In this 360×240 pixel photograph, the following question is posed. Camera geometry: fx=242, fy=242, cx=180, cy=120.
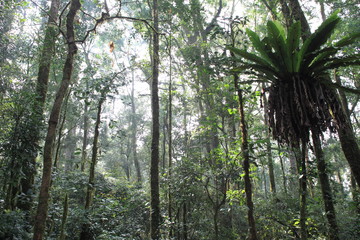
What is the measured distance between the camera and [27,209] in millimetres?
5508

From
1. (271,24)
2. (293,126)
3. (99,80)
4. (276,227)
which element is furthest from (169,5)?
(276,227)

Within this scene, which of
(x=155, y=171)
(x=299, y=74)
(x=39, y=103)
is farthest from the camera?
(x=155, y=171)

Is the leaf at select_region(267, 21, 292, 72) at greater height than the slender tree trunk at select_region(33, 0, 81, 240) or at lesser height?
greater

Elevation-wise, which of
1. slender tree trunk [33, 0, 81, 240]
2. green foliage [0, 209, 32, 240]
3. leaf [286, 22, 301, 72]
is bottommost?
green foliage [0, 209, 32, 240]

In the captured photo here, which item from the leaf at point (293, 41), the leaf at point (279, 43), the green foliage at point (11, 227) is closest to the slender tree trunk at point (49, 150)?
the green foliage at point (11, 227)

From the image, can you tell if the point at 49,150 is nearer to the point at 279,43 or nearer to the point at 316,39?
the point at 279,43

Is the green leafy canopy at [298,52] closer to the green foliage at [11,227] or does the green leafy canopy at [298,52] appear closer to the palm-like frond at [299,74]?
the palm-like frond at [299,74]

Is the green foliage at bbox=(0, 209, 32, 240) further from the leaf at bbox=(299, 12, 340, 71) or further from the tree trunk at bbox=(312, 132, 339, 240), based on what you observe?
the leaf at bbox=(299, 12, 340, 71)

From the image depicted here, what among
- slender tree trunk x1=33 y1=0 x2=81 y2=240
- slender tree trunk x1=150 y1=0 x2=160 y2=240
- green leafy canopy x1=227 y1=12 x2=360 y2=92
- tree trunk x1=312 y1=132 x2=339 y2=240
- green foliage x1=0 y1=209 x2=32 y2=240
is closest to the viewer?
slender tree trunk x1=33 y1=0 x2=81 y2=240

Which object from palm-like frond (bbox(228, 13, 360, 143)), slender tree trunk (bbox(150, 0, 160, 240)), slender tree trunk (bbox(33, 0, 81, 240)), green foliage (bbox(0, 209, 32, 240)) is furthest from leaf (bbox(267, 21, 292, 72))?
green foliage (bbox(0, 209, 32, 240))

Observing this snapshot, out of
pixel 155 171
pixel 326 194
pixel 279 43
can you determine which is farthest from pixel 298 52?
pixel 155 171

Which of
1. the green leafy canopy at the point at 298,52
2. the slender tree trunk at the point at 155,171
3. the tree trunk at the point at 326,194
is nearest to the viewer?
the green leafy canopy at the point at 298,52

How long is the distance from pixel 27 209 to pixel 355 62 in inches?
265

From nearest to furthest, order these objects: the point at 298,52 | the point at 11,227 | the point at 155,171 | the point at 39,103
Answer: the point at 298,52 < the point at 11,227 < the point at 39,103 < the point at 155,171
